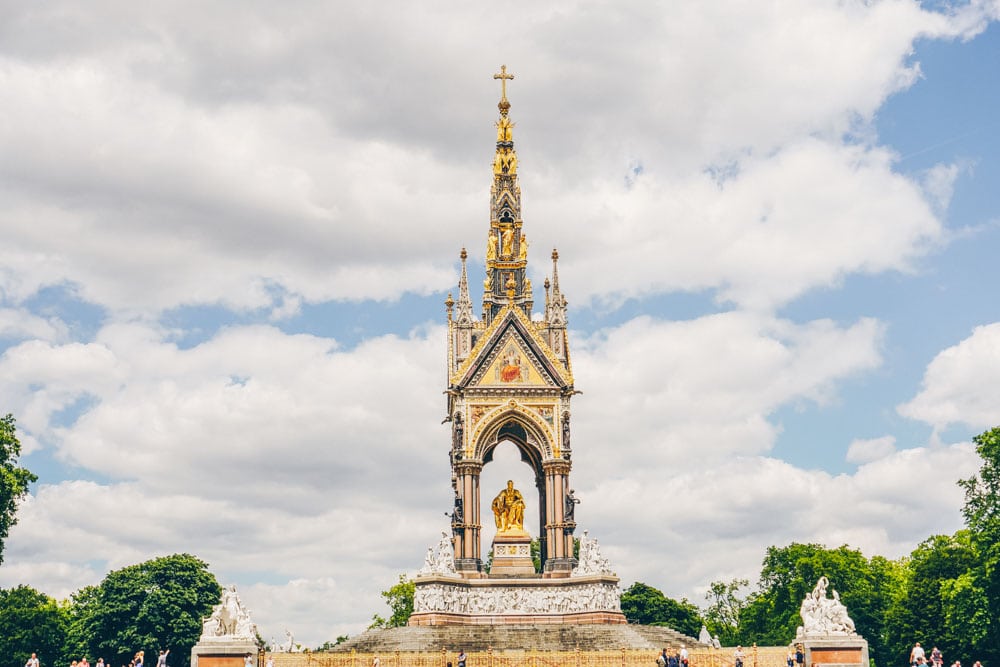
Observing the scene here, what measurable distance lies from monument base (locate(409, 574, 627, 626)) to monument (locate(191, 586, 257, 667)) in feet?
31.0

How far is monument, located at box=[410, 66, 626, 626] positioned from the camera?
1768 inches

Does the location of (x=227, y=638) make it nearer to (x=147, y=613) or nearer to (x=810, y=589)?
(x=147, y=613)

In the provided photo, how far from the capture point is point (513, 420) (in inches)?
1907

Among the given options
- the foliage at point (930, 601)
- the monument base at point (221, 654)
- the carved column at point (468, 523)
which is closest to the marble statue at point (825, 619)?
the carved column at point (468, 523)

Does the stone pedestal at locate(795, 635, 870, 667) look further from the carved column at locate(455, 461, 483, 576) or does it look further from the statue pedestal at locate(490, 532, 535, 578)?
the carved column at locate(455, 461, 483, 576)

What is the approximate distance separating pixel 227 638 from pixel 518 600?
13.3 meters

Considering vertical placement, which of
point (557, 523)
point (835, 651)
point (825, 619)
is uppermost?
point (557, 523)

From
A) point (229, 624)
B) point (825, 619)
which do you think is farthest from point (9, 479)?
point (825, 619)

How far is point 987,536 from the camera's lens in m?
44.4

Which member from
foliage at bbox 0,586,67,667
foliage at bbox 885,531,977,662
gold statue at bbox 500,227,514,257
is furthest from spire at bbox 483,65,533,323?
foliage at bbox 0,586,67,667

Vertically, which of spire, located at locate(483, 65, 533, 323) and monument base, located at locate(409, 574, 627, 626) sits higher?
spire, located at locate(483, 65, 533, 323)

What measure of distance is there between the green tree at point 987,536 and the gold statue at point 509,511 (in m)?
17.2

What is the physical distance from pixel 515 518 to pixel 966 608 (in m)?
17.5

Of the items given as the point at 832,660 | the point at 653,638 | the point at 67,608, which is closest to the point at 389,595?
the point at 67,608
